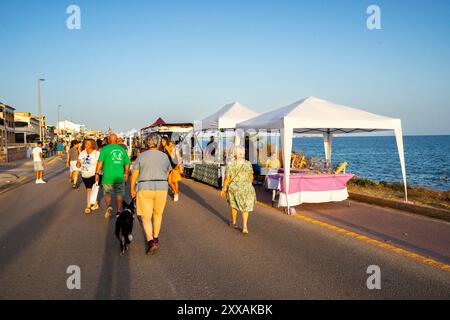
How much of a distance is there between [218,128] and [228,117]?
0.59 metres

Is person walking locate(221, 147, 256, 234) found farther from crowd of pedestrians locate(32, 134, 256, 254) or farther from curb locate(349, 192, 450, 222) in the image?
curb locate(349, 192, 450, 222)

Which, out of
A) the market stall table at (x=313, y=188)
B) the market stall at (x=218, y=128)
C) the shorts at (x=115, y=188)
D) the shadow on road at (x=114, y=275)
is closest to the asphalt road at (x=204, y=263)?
the shadow on road at (x=114, y=275)

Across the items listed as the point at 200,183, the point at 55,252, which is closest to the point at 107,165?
the point at 55,252

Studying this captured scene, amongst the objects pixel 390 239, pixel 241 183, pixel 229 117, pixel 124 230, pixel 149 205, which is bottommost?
pixel 390 239

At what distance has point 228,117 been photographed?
15773 mm

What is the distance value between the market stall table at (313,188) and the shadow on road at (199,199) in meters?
1.69

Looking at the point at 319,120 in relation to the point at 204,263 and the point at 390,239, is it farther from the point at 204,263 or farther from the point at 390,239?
the point at 204,263

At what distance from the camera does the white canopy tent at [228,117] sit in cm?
1552

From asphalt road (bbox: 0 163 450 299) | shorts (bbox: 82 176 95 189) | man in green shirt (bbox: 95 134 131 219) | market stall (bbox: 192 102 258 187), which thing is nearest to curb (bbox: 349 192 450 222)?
asphalt road (bbox: 0 163 450 299)

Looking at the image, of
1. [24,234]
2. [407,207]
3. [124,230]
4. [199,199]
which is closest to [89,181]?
[24,234]

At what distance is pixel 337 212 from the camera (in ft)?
33.0

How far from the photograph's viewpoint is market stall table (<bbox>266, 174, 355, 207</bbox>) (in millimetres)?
10203

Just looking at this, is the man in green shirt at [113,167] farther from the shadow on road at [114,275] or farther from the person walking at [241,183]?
the person walking at [241,183]
